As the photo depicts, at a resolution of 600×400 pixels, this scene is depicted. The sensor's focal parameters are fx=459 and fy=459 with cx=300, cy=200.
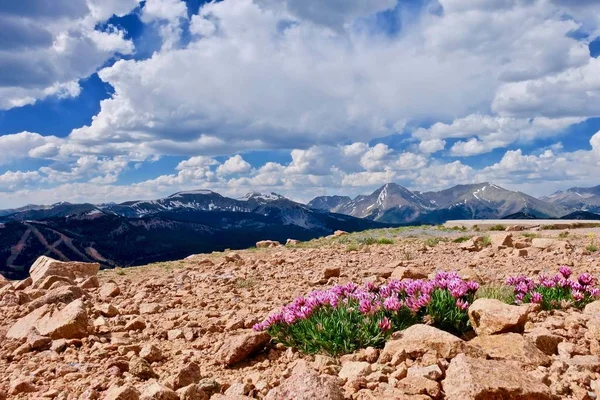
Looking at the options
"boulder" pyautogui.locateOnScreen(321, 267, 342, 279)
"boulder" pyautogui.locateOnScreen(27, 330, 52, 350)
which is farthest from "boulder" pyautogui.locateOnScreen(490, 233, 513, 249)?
"boulder" pyautogui.locateOnScreen(27, 330, 52, 350)

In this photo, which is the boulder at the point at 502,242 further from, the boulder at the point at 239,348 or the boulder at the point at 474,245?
the boulder at the point at 239,348

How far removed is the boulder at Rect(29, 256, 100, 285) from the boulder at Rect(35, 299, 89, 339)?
7.24 metres

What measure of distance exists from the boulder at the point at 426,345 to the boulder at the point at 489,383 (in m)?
0.64

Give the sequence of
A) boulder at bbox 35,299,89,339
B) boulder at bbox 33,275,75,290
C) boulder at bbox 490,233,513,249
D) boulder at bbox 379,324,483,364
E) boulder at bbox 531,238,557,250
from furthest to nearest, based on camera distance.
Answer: boulder at bbox 490,233,513,249, boulder at bbox 531,238,557,250, boulder at bbox 33,275,75,290, boulder at bbox 35,299,89,339, boulder at bbox 379,324,483,364

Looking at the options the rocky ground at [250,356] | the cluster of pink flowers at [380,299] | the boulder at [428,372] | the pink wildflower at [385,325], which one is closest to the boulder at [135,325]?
the rocky ground at [250,356]

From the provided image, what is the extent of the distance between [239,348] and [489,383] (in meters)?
3.16

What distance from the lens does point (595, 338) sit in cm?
533

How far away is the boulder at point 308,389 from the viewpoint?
155 inches

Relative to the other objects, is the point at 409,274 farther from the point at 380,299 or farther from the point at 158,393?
the point at 158,393

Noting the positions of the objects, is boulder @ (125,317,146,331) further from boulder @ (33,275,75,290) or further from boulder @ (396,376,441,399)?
boulder @ (33,275,75,290)

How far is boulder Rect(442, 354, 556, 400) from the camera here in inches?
151

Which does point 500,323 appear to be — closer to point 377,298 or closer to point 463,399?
point 377,298

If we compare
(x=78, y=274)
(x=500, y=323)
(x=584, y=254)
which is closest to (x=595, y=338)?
(x=500, y=323)

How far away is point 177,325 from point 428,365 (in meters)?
4.71
